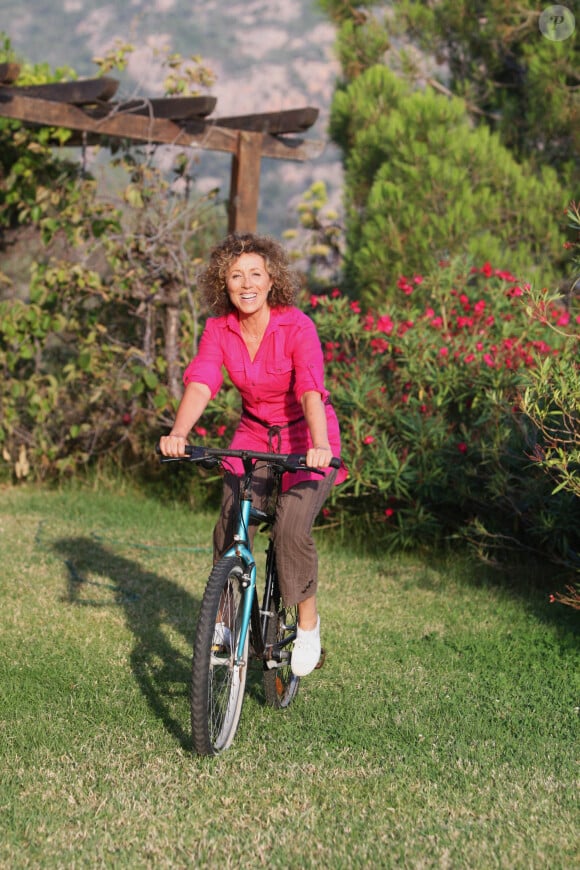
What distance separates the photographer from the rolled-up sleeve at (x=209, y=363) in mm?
4266

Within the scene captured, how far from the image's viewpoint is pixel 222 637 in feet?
12.8

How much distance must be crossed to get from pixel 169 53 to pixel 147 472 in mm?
3401

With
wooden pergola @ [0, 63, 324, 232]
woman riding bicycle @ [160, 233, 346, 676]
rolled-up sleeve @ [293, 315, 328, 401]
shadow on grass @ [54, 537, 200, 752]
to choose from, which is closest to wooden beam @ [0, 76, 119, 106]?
wooden pergola @ [0, 63, 324, 232]

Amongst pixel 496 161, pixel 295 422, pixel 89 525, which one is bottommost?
pixel 89 525

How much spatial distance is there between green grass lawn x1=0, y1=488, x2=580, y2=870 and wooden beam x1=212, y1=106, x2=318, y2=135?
3.71 m

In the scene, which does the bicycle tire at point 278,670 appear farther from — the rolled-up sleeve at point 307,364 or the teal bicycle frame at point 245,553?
the rolled-up sleeve at point 307,364

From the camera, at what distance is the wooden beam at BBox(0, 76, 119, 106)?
788 cm

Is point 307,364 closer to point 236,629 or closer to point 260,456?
point 260,456

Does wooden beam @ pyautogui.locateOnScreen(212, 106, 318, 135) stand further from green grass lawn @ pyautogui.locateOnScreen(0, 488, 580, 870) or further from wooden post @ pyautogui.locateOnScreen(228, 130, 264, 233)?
green grass lawn @ pyautogui.locateOnScreen(0, 488, 580, 870)


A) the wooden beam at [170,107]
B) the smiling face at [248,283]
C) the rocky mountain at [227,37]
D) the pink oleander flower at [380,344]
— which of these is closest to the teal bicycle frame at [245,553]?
the smiling face at [248,283]

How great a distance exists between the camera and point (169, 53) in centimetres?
935

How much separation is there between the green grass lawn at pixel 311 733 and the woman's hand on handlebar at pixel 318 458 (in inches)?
41.3

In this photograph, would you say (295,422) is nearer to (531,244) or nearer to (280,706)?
(280,706)

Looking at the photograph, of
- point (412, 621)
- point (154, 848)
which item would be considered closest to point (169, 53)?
point (412, 621)
